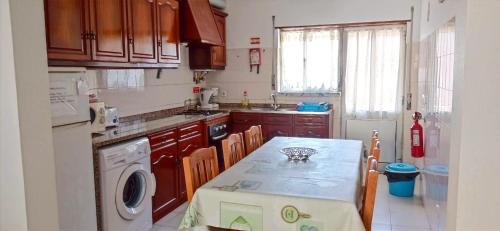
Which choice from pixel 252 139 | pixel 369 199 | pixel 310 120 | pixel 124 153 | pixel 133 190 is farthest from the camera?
pixel 310 120

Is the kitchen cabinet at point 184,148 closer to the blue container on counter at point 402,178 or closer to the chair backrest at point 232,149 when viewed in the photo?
the chair backrest at point 232,149

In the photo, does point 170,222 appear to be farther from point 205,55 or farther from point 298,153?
point 205,55

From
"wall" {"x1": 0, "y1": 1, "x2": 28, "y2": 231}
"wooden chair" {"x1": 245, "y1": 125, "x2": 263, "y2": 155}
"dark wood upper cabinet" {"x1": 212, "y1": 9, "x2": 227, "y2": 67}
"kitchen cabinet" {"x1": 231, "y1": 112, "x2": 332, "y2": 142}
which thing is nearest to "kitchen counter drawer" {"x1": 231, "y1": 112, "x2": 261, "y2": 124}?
"kitchen cabinet" {"x1": 231, "y1": 112, "x2": 332, "y2": 142}

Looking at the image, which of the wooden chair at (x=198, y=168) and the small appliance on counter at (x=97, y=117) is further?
the small appliance on counter at (x=97, y=117)

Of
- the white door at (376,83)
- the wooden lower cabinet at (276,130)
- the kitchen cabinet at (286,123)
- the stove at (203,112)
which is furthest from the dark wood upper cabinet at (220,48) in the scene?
the white door at (376,83)

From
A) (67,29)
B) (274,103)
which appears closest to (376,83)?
(274,103)

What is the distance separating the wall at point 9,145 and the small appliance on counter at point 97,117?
1.17m

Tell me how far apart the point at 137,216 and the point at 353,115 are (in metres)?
3.03

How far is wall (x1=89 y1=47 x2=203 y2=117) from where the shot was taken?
3321mm

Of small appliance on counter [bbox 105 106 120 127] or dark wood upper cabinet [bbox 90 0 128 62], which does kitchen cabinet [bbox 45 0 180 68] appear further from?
small appliance on counter [bbox 105 106 120 127]

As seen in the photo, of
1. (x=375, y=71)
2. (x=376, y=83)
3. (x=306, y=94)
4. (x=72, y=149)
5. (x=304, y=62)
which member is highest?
(x=304, y=62)

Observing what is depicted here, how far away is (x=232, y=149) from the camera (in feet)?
8.80

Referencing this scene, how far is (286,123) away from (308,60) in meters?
0.94

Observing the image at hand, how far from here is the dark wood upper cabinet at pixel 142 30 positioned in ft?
10.1
